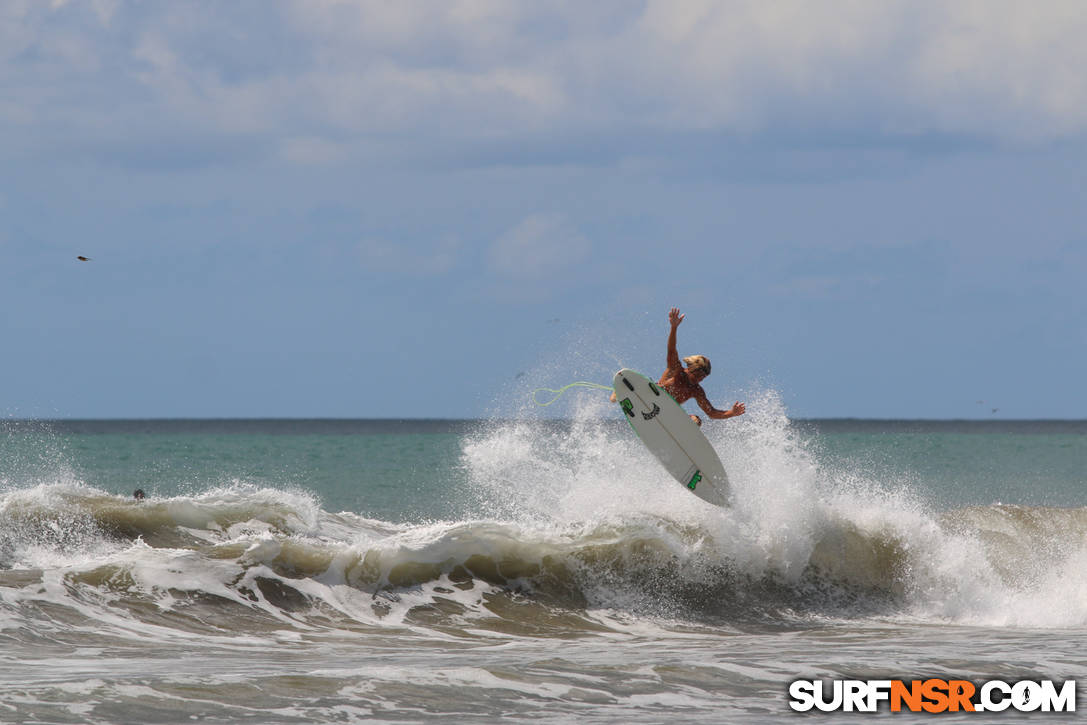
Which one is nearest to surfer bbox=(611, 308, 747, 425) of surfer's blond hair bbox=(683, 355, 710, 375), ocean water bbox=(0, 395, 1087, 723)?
surfer's blond hair bbox=(683, 355, 710, 375)

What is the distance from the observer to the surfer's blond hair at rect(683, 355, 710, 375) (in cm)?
1404

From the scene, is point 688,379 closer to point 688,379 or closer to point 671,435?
point 688,379

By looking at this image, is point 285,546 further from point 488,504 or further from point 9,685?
point 488,504

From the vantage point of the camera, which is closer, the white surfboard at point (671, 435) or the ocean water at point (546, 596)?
the ocean water at point (546, 596)

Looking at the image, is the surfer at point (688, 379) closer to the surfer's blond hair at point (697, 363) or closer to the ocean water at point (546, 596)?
the surfer's blond hair at point (697, 363)

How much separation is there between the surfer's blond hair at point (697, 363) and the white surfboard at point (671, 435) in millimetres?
534

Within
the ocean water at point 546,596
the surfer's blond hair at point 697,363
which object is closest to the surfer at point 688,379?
the surfer's blond hair at point 697,363

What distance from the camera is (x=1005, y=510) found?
60.8 ft

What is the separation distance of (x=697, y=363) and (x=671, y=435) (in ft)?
3.51

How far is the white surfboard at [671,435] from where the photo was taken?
1448 cm

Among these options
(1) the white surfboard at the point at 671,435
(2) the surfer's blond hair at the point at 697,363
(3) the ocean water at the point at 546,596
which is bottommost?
(3) the ocean water at the point at 546,596

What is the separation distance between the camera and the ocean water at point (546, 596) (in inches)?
350

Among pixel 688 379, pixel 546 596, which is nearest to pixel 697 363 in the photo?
pixel 688 379

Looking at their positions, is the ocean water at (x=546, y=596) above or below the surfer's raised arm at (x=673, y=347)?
below
